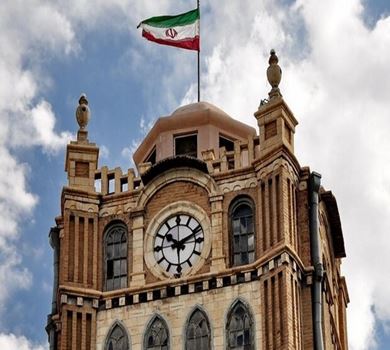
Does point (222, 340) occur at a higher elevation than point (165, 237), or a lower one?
lower

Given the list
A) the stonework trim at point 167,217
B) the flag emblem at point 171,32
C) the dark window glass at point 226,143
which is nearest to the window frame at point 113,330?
the stonework trim at point 167,217

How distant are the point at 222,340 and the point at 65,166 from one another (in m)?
8.18

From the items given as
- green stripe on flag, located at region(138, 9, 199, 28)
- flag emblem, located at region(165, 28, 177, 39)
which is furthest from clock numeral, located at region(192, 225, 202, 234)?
green stripe on flag, located at region(138, 9, 199, 28)

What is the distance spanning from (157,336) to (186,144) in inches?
295

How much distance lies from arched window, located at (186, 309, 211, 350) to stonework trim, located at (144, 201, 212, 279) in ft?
4.98

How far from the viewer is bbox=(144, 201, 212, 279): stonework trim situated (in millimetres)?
52594

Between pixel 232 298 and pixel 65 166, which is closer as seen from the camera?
pixel 232 298

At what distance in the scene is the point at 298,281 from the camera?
51.3 meters

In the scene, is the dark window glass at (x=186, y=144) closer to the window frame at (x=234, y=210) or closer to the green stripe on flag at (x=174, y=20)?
the green stripe on flag at (x=174, y=20)

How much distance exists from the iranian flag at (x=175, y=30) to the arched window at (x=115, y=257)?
6.57 metres

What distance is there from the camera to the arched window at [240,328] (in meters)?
50.5

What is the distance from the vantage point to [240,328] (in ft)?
167

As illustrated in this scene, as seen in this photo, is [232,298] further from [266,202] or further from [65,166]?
[65,166]

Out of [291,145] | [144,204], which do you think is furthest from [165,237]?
[291,145]
